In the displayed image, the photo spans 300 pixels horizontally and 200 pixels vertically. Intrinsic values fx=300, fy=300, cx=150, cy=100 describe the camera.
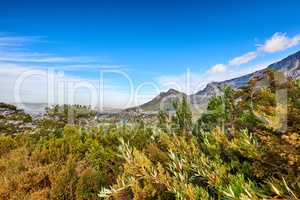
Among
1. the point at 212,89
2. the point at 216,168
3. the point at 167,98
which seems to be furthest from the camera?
the point at 167,98

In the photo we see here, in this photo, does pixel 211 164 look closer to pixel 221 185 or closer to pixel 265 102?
pixel 221 185

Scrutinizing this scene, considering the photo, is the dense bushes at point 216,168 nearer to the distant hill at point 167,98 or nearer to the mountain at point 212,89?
the mountain at point 212,89

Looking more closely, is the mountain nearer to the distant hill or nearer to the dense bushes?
the distant hill

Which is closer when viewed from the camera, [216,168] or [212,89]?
[216,168]

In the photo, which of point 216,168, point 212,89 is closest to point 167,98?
point 212,89

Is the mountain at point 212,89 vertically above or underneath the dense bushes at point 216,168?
above

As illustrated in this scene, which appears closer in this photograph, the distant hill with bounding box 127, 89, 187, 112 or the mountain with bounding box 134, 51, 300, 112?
the mountain with bounding box 134, 51, 300, 112

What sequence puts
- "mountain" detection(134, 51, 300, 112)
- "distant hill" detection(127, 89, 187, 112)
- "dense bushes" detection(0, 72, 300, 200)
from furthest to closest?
"distant hill" detection(127, 89, 187, 112) < "mountain" detection(134, 51, 300, 112) < "dense bushes" detection(0, 72, 300, 200)

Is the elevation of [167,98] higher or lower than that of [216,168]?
higher

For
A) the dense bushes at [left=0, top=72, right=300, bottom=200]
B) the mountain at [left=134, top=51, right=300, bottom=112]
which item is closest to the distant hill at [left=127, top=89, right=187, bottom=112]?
the mountain at [left=134, top=51, right=300, bottom=112]

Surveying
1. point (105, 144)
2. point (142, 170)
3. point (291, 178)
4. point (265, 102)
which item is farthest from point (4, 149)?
point (291, 178)

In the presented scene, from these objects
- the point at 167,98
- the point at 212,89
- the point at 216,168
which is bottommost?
the point at 216,168

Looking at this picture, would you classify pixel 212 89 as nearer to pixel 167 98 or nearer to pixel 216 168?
pixel 167 98

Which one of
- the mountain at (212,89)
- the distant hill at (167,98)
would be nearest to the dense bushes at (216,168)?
the mountain at (212,89)
